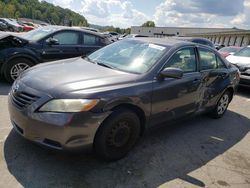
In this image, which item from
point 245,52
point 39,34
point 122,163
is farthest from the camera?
point 245,52

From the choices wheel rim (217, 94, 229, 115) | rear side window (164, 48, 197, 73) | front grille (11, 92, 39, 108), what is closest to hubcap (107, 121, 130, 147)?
front grille (11, 92, 39, 108)

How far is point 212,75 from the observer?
498cm

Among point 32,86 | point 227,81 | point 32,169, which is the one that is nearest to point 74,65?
point 32,86

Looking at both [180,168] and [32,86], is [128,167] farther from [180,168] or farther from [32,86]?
[32,86]

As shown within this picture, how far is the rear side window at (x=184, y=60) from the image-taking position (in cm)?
414

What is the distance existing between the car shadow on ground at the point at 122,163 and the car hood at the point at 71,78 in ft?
2.58

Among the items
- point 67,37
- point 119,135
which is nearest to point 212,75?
point 119,135

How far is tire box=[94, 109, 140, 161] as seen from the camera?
323cm

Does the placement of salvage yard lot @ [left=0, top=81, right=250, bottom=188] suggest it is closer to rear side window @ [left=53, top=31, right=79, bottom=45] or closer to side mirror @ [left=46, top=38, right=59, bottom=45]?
side mirror @ [left=46, top=38, right=59, bottom=45]

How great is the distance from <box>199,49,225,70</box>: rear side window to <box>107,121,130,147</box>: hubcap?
1999mm

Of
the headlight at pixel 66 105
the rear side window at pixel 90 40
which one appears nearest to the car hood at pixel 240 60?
the rear side window at pixel 90 40

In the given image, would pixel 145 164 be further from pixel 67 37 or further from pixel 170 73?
pixel 67 37

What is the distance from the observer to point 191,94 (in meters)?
4.44

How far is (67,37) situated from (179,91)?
4.43 meters
